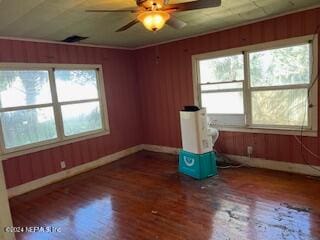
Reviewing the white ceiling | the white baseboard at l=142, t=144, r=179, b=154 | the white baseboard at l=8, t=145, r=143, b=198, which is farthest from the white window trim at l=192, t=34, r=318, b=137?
the white baseboard at l=8, t=145, r=143, b=198

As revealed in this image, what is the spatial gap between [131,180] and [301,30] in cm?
341

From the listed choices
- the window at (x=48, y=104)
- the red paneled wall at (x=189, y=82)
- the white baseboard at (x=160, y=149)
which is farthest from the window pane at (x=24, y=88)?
the white baseboard at (x=160, y=149)

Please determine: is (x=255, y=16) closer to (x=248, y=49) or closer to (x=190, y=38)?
(x=248, y=49)

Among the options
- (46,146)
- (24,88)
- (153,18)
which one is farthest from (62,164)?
(153,18)

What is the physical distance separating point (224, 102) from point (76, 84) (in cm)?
277

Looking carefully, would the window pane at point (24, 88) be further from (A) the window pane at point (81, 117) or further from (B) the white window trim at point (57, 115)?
(A) the window pane at point (81, 117)

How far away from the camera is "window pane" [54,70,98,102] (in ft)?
14.6

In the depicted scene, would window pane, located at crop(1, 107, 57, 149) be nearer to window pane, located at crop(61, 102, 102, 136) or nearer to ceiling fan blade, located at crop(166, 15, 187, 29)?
window pane, located at crop(61, 102, 102, 136)

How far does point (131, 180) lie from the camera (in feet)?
13.6

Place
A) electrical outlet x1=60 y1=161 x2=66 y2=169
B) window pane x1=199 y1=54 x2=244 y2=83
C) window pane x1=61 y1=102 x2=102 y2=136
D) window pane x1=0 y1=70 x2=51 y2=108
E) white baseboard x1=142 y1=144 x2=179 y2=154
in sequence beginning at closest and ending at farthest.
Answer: window pane x1=0 y1=70 x2=51 y2=108, window pane x1=199 y1=54 x2=244 y2=83, electrical outlet x1=60 y1=161 x2=66 y2=169, window pane x1=61 y1=102 x2=102 y2=136, white baseboard x1=142 y1=144 x2=179 y2=154

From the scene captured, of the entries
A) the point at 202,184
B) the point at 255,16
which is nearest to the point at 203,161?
the point at 202,184

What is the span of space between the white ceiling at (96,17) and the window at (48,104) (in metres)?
0.62

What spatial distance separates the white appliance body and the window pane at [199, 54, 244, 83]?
3.13 ft

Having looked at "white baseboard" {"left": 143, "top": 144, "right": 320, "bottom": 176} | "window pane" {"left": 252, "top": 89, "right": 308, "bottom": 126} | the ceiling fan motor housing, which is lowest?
"white baseboard" {"left": 143, "top": 144, "right": 320, "bottom": 176}
